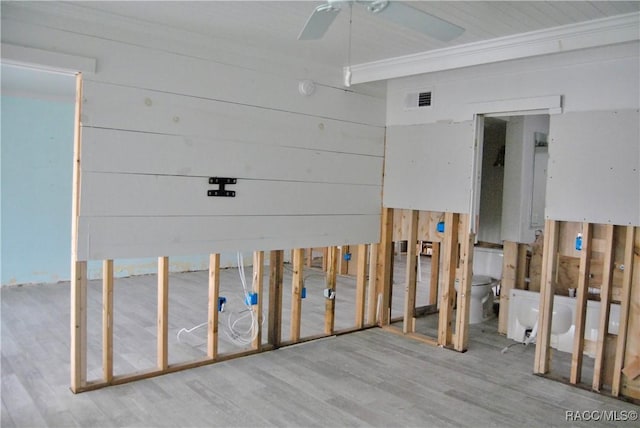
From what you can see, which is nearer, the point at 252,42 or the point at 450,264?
the point at 252,42

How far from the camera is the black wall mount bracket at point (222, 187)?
3791 mm

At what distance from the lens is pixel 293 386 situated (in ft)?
11.8

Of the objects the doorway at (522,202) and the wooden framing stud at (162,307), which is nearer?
the wooden framing stud at (162,307)

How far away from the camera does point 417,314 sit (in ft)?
19.1

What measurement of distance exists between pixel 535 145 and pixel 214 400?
4281 mm

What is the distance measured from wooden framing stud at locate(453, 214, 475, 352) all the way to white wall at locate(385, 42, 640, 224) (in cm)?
39

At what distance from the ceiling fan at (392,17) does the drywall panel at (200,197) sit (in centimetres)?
156

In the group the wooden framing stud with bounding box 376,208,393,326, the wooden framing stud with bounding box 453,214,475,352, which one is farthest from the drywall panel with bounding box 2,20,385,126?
the wooden framing stud with bounding box 453,214,475,352

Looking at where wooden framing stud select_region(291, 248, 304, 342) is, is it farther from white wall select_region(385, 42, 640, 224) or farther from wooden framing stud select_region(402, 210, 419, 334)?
white wall select_region(385, 42, 640, 224)

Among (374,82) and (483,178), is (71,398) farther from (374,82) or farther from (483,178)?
(483,178)

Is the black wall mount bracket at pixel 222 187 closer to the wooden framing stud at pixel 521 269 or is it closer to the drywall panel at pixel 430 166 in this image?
the drywall panel at pixel 430 166

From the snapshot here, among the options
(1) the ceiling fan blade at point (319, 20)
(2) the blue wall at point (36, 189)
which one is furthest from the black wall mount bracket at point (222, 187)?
(2) the blue wall at point (36, 189)

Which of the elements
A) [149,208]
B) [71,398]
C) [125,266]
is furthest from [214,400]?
[125,266]

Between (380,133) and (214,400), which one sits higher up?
(380,133)
